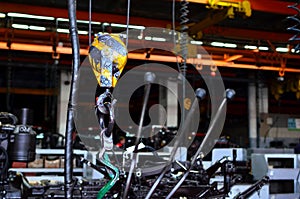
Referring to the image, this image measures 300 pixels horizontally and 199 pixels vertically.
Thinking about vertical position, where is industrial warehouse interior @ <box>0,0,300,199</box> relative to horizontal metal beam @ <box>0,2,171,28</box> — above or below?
below

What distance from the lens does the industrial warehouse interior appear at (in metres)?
1.29

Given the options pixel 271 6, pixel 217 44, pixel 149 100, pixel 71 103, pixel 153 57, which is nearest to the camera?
pixel 71 103

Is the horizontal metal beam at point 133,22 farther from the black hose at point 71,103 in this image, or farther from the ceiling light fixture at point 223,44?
the black hose at point 71,103

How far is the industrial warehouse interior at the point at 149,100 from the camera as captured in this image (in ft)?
4.25

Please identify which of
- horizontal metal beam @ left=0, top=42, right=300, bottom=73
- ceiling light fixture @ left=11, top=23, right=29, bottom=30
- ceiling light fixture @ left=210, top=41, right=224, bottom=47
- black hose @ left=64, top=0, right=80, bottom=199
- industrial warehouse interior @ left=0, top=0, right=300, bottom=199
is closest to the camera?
black hose @ left=64, top=0, right=80, bottom=199

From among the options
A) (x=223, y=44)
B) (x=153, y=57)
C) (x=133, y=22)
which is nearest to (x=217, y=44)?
(x=223, y=44)

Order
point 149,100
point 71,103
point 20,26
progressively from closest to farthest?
point 71,103, point 149,100, point 20,26

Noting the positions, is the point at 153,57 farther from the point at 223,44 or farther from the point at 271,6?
the point at 271,6

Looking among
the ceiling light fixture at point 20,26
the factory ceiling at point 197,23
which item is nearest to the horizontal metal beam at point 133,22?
the factory ceiling at point 197,23

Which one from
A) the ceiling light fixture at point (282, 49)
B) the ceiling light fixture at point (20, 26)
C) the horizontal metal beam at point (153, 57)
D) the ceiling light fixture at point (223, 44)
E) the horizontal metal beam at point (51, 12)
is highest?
the horizontal metal beam at point (51, 12)

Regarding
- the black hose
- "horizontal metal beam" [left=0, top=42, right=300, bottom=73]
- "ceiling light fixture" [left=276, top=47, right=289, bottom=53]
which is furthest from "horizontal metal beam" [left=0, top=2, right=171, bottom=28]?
the black hose

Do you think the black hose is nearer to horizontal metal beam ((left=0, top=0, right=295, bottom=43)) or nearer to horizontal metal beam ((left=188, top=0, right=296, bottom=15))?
horizontal metal beam ((left=0, top=0, right=295, bottom=43))

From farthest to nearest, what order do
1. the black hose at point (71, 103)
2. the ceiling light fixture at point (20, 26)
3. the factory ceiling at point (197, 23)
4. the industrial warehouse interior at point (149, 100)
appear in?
the ceiling light fixture at point (20, 26) → the factory ceiling at point (197, 23) → the industrial warehouse interior at point (149, 100) → the black hose at point (71, 103)

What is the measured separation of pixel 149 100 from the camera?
5.87 meters
